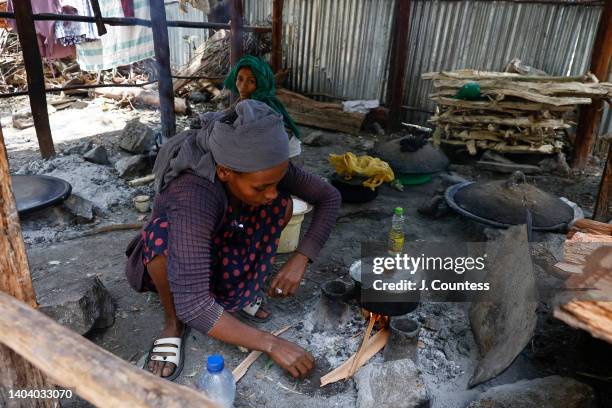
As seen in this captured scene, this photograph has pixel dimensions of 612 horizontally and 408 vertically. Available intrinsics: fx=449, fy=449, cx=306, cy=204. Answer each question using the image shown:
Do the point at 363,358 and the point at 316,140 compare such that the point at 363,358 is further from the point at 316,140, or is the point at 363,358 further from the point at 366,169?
the point at 316,140

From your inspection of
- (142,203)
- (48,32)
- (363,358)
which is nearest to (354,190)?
(142,203)

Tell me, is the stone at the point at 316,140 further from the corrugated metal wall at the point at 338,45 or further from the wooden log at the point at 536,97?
the wooden log at the point at 536,97

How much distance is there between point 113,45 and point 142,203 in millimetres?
5221

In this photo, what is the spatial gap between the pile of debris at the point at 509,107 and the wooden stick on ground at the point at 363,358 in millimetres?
4108

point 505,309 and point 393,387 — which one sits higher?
point 505,309

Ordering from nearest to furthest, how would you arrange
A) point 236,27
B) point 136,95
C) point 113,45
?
point 236,27 → point 113,45 → point 136,95

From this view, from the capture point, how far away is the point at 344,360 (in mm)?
2471

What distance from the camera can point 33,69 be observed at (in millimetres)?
4988

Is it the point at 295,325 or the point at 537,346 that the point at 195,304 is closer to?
the point at 295,325

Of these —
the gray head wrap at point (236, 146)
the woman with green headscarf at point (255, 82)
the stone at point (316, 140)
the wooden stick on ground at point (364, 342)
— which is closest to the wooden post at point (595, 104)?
the stone at point (316, 140)

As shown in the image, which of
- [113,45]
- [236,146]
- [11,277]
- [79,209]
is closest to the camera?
[11,277]

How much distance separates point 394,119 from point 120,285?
5508 mm

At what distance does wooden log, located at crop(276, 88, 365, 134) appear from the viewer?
7492 millimetres

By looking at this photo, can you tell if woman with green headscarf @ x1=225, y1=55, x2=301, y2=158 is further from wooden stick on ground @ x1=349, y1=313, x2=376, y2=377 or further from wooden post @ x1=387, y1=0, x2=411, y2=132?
wooden post @ x1=387, y1=0, x2=411, y2=132
